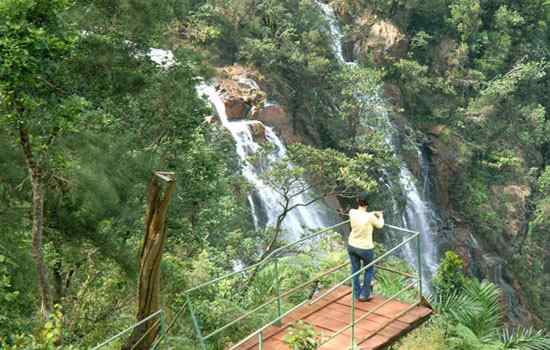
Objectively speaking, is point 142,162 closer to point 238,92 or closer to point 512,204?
point 238,92

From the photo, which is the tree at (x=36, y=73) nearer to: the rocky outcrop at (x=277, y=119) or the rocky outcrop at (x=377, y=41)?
the rocky outcrop at (x=277, y=119)

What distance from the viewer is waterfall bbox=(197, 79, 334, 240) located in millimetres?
19406

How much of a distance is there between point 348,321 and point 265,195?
13443 mm

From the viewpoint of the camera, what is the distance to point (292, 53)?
24094 mm

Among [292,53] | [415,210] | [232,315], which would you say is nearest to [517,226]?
[415,210]

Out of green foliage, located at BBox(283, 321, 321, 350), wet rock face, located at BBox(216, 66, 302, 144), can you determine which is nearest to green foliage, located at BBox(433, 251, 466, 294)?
green foliage, located at BBox(283, 321, 321, 350)

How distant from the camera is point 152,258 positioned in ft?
18.4

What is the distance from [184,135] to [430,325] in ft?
14.9

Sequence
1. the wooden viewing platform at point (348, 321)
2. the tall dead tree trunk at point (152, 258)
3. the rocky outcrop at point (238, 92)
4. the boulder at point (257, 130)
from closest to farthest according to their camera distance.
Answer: the tall dead tree trunk at point (152, 258) → the wooden viewing platform at point (348, 321) → the boulder at point (257, 130) → the rocky outcrop at point (238, 92)

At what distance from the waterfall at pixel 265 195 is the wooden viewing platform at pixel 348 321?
11.5 meters

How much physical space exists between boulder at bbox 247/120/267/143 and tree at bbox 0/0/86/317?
1429cm

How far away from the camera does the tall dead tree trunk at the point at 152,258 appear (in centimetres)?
542

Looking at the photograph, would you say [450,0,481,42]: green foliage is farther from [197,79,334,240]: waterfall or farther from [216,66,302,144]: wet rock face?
[197,79,334,240]: waterfall

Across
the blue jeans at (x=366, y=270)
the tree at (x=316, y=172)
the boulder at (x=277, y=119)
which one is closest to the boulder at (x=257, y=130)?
the boulder at (x=277, y=119)
